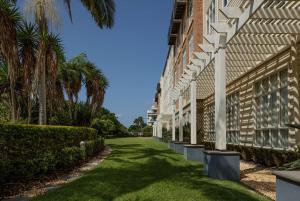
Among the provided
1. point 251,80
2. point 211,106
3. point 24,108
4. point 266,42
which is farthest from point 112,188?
point 24,108

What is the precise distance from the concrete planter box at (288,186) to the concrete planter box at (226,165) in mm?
6015

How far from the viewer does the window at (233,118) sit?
20.1m

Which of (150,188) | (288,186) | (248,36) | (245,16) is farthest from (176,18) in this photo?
(288,186)

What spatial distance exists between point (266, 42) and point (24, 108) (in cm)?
2264

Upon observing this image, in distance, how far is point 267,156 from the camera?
1396cm

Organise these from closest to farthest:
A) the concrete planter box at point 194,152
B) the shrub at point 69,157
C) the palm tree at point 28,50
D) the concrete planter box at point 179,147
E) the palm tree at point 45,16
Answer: the shrub at point 69,157
the concrete planter box at point 194,152
the palm tree at point 45,16
the palm tree at point 28,50
the concrete planter box at point 179,147

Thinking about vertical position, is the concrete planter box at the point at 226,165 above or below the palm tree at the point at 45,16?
below

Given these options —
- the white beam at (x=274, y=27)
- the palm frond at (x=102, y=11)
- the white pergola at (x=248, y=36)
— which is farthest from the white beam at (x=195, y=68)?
the white beam at (x=274, y=27)

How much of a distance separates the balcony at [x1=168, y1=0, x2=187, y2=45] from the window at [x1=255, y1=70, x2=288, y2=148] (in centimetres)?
1942

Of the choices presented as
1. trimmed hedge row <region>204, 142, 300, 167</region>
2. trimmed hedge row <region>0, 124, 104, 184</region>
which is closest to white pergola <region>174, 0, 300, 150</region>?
trimmed hedge row <region>204, 142, 300, 167</region>

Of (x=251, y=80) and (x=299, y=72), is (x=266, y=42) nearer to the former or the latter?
(x=299, y=72)

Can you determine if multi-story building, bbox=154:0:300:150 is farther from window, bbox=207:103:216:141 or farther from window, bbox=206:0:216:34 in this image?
window, bbox=207:103:216:141

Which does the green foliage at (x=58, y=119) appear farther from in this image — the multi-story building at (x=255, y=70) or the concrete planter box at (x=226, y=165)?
the concrete planter box at (x=226, y=165)

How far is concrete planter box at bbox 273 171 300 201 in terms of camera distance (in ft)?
13.7
